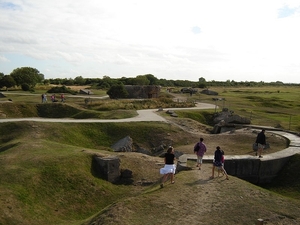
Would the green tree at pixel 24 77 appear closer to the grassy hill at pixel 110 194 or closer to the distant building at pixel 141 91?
the distant building at pixel 141 91

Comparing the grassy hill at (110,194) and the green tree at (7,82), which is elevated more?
the green tree at (7,82)

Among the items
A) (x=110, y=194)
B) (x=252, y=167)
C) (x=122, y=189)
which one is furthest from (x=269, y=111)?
(x=110, y=194)

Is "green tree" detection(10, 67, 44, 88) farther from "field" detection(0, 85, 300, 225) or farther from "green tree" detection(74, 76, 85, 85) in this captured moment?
"field" detection(0, 85, 300, 225)

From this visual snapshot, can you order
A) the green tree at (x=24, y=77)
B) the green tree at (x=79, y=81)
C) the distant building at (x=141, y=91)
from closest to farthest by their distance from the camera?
the distant building at (x=141, y=91), the green tree at (x=24, y=77), the green tree at (x=79, y=81)

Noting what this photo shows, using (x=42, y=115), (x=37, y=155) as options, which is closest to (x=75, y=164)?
(x=37, y=155)

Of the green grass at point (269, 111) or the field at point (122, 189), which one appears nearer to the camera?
the field at point (122, 189)

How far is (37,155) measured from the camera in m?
19.8

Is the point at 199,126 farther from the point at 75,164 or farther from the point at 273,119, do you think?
the point at 75,164

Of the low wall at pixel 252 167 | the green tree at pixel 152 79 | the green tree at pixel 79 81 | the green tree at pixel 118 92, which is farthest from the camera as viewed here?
the green tree at pixel 79 81

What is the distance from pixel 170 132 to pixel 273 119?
16217mm

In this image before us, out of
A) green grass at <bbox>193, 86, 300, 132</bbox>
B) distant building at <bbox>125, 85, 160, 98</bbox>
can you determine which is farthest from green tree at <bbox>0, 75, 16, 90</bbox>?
green grass at <bbox>193, 86, 300, 132</bbox>

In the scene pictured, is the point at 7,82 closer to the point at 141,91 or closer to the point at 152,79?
the point at 141,91

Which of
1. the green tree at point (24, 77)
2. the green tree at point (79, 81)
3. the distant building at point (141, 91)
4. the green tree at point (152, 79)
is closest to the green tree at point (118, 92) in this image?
the distant building at point (141, 91)

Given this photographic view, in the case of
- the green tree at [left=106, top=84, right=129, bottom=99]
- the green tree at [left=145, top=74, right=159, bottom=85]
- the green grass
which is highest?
the green tree at [left=145, top=74, right=159, bottom=85]
